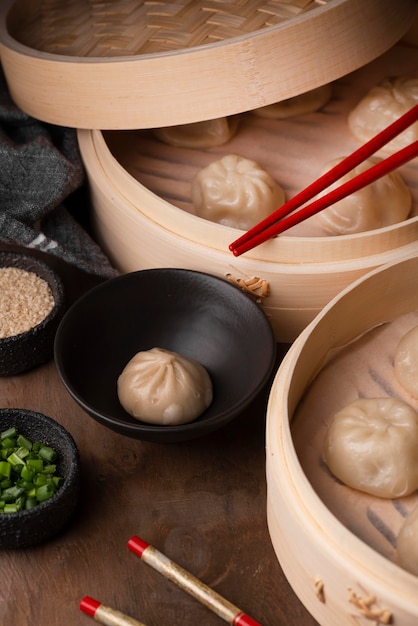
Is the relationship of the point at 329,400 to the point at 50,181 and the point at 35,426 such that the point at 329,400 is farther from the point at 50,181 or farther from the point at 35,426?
the point at 50,181

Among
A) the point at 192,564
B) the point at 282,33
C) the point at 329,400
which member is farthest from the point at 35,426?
the point at 282,33

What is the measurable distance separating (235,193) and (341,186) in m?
0.31

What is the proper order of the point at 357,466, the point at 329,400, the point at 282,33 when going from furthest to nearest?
the point at 282,33 < the point at 329,400 < the point at 357,466

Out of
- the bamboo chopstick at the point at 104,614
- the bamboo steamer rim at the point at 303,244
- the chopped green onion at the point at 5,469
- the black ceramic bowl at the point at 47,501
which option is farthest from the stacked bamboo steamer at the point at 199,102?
the bamboo chopstick at the point at 104,614

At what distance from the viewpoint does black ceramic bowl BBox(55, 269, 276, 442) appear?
1639 mm

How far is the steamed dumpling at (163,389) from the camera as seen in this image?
1585mm

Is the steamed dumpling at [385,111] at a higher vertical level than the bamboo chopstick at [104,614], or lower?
higher

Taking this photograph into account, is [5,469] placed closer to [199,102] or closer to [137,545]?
[137,545]

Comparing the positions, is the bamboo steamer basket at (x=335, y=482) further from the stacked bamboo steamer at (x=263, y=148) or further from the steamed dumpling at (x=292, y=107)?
the steamed dumpling at (x=292, y=107)

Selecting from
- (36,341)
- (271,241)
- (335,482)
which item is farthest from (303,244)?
(36,341)

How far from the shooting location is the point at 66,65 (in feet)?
6.06

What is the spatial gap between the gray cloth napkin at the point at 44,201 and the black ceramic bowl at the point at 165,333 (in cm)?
21

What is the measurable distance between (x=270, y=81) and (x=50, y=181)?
0.61m

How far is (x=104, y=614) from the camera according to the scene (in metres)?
1.38
